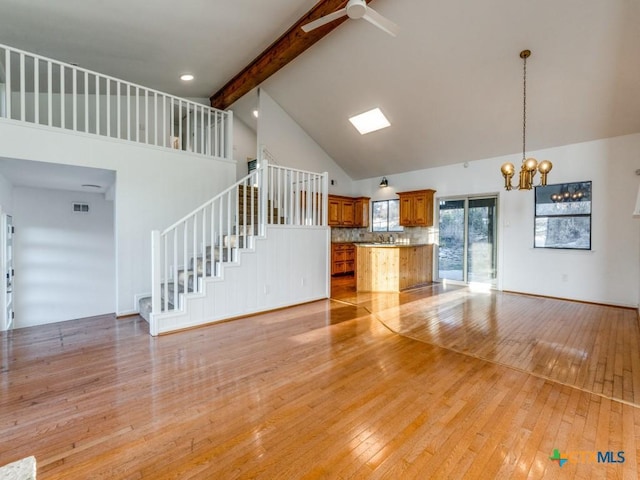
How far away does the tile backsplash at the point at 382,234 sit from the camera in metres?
7.82

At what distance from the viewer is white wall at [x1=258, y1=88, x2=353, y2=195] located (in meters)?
7.19

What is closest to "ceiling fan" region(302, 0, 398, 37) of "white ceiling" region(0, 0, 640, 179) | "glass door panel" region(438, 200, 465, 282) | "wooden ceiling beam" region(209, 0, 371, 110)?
"wooden ceiling beam" region(209, 0, 371, 110)

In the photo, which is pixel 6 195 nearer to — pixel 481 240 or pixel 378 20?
pixel 378 20

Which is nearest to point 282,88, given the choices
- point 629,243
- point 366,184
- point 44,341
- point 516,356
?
point 366,184

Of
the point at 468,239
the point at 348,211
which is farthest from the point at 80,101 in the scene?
the point at 468,239

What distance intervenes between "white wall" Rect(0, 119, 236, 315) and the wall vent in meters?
2.42

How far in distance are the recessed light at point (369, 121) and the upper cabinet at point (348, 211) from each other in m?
2.06

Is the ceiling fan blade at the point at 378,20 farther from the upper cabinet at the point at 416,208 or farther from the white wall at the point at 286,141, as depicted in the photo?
the upper cabinet at the point at 416,208

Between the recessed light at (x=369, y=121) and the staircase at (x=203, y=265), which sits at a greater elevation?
the recessed light at (x=369, y=121)

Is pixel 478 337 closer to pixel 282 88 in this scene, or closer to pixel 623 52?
pixel 623 52

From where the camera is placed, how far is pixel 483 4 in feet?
12.4

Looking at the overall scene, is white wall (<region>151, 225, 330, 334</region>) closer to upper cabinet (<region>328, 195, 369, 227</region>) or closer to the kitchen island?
the kitchen island

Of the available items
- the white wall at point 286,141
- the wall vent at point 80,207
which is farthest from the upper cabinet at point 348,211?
the wall vent at point 80,207

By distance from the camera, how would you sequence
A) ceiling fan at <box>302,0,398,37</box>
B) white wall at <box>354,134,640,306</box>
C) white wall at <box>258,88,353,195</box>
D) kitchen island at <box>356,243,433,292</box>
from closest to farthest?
ceiling fan at <box>302,0,398,37</box> < white wall at <box>354,134,640,306</box> < kitchen island at <box>356,243,433,292</box> < white wall at <box>258,88,353,195</box>
